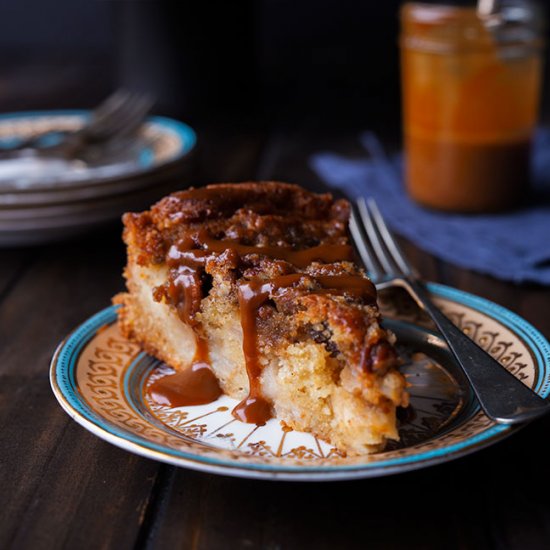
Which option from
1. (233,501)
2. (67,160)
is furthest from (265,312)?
(67,160)

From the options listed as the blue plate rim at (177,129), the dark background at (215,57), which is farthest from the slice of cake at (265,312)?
the dark background at (215,57)

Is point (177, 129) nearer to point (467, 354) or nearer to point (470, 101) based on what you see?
point (470, 101)

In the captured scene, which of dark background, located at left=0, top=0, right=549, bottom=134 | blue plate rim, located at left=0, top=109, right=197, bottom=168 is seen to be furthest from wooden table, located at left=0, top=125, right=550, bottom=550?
dark background, located at left=0, top=0, right=549, bottom=134

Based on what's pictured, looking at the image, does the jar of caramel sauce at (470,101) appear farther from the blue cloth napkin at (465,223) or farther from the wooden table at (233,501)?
the wooden table at (233,501)

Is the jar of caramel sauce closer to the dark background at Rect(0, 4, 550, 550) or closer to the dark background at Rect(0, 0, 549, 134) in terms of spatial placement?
the dark background at Rect(0, 4, 550, 550)

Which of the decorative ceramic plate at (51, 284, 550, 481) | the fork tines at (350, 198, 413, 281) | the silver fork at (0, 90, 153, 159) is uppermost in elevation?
the decorative ceramic plate at (51, 284, 550, 481)

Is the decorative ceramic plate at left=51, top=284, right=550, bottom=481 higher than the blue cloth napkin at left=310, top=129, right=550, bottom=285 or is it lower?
higher

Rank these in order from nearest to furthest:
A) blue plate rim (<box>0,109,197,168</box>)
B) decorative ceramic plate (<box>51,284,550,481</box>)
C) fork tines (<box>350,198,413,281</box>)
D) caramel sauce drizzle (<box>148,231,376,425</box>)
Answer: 1. decorative ceramic plate (<box>51,284,550,481</box>)
2. caramel sauce drizzle (<box>148,231,376,425</box>)
3. fork tines (<box>350,198,413,281</box>)
4. blue plate rim (<box>0,109,197,168</box>)
